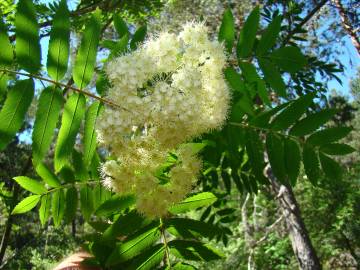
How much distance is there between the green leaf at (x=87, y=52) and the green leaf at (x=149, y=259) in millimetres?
883

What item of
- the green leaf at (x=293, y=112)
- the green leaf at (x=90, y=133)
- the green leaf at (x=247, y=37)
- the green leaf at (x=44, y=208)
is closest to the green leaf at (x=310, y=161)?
the green leaf at (x=293, y=112)

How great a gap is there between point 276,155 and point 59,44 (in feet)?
4.21

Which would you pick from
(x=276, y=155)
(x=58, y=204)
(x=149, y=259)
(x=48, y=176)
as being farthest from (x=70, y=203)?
(x=276, y=155)

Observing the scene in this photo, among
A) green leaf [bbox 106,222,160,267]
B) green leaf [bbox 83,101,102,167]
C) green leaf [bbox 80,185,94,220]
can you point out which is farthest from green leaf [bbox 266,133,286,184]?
green leaf [bbox 80,185,94,220]

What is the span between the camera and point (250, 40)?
250cm

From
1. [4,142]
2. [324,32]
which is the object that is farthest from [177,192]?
[324,32]

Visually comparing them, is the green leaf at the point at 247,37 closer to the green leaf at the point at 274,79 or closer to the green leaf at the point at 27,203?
the green leaf at the point at 274,79

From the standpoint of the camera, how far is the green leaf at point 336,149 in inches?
90.1

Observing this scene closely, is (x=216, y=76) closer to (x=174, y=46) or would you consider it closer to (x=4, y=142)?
(x=174, y=46)

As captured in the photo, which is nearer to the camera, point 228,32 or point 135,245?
point 135,245

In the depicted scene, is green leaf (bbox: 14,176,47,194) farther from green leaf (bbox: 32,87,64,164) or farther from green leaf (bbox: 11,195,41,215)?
green leaf (bbox: 32,87,64,164)

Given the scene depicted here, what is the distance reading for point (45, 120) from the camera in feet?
5.98

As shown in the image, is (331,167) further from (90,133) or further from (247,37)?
(90,133)

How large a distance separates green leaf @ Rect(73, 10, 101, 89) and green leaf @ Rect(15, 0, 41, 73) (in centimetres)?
18
